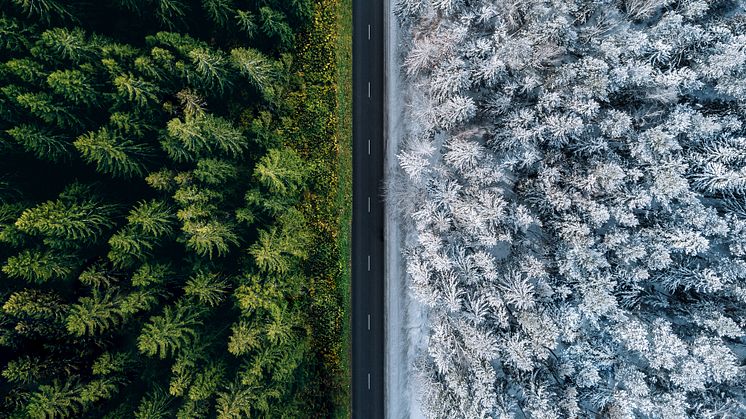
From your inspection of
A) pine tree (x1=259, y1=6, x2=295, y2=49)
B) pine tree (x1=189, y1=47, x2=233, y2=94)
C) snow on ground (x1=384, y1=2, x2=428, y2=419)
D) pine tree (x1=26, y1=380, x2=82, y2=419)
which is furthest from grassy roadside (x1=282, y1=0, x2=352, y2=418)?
pine tree (x1=26, y1=380, x2=82, y2=419)

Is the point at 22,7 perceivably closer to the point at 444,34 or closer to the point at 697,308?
the point at 444,34

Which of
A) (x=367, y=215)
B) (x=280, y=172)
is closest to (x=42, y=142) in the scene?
(x=280, y=172)

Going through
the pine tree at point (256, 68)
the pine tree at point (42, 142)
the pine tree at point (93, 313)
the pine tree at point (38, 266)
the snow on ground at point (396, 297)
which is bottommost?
the snow on ground at point (396, 297)

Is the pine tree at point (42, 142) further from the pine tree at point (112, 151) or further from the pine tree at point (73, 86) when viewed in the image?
the pine tree at point (73, 86)

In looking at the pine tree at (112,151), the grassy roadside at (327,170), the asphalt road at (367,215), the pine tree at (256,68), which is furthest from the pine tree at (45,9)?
the asphalt road at (367,215)

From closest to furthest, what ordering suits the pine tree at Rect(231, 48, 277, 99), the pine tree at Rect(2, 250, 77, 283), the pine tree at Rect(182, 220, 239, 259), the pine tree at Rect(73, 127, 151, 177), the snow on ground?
the pine tree at Rect(2, 250, 77, 283) → the pine tree at Rect(73, 127, 151, 177) → the pine tree at Rect(182, 220, 239, 259) → the pine tree at Rect(231, 48, 277, 99) → the snow on ground

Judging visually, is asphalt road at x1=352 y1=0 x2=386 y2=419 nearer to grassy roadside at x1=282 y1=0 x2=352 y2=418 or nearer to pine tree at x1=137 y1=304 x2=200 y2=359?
grassy roadside at x1=282 y1=0 x2=352 y2=418
